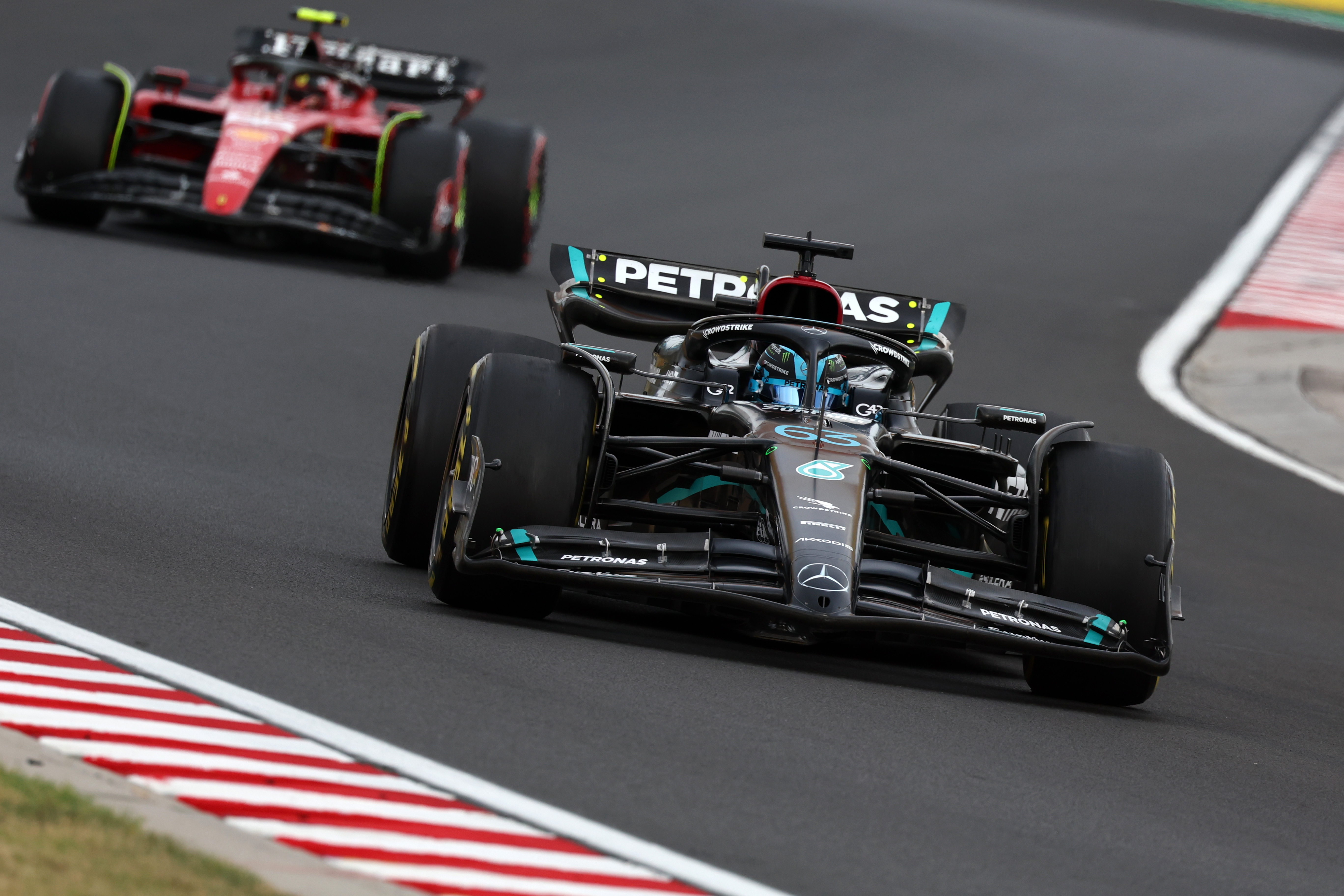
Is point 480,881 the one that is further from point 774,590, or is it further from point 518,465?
point 518,465

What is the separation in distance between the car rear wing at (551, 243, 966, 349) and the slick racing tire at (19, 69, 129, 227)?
805 cm

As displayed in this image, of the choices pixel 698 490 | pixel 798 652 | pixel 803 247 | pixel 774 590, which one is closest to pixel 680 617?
pixel 698 490

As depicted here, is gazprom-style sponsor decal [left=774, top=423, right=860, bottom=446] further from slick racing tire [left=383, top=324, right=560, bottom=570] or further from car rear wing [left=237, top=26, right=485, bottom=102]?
car rear wing [left=237, top=26, right=485, bottom=102]

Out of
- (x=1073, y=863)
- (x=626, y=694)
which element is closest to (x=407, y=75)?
(x=626, y=694)

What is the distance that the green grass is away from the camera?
4082mm

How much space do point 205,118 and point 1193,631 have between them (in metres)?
11.1

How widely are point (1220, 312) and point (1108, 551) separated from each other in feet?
49.9

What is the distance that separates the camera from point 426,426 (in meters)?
8.66

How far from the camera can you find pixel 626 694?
6605 mm

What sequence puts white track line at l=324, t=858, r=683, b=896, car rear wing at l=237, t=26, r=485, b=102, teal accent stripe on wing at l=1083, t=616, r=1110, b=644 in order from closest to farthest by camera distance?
white track line at l=324, t=858, r=683, b=896, teal accent stripe on wing at l=1083, t=616, r=1110, b=644, car rear wing at l=237, t=26, r=485, b=102

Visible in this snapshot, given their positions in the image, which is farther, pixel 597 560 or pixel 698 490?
pixel 698 490

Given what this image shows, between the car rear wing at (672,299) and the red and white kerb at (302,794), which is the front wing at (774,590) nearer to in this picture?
the red and white kerb at (302,794)

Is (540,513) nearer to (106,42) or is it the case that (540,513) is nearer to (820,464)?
(820,464)

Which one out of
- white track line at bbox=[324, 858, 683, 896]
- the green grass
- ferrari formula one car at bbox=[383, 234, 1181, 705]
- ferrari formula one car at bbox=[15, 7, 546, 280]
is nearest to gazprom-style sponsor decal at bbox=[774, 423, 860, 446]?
ferrari formula one car at bbox=[383, 234, 1181, 705]
